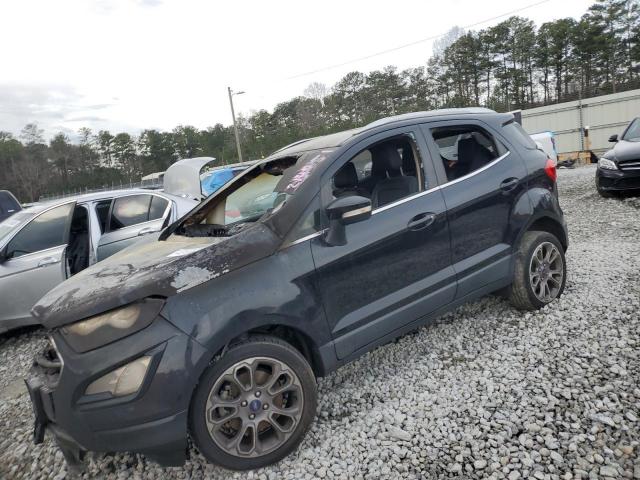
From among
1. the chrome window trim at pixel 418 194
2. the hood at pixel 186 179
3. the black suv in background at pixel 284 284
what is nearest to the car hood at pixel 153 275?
the black suv in background at pixel 284 284

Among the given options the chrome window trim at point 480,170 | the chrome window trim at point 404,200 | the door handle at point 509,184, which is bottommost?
the door handle at point 509,184

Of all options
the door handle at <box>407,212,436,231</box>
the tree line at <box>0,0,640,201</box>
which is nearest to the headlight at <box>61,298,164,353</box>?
Result: the door handle at <box>407,212,436,231</box>

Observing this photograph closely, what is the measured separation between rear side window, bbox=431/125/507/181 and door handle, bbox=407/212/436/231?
52cm

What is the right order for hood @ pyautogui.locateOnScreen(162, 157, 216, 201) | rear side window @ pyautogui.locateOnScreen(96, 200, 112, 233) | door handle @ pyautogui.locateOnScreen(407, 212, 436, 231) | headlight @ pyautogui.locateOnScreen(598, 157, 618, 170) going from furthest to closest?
headlight @ pyautogui.locateOnScreen(598, 157, 618, 170) < hood @ pyautogui.locateOnScreen(162, 157, 216, 201) < rear side window @ pyautogui.locateOnScreen(96, 200, 112, 233) < door handle @ pyautogui.locateOnScreen(407, 212, 436, 231)

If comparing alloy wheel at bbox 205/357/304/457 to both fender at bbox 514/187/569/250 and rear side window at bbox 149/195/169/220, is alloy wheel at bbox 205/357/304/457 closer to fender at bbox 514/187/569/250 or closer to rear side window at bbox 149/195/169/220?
fender at bbox 514/187/569/250

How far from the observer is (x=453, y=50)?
53156 millimetres

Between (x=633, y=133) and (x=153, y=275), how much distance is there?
376 inches

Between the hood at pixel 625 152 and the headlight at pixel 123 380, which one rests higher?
the headlight at pixel 123 380

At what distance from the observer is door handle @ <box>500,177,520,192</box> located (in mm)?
3239

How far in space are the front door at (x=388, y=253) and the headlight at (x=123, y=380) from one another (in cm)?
102

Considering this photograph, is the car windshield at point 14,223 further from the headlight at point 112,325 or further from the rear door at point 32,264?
the headlight at point 112,325

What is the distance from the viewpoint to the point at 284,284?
227 cm

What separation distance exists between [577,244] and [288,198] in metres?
4.74

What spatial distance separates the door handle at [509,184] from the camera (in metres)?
3.24
